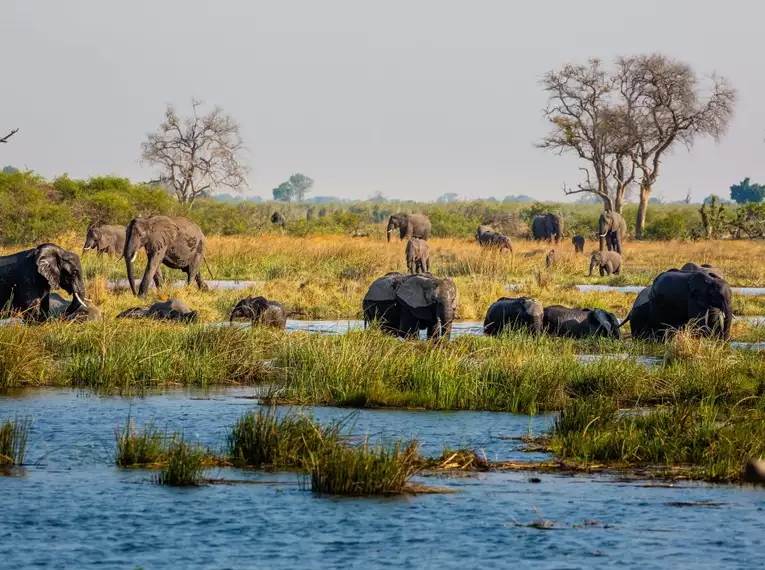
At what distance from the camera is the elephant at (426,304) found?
16.8 m

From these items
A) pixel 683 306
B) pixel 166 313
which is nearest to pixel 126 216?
pixel 166 313

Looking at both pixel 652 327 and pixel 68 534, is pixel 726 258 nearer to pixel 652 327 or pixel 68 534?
pixel 652 327

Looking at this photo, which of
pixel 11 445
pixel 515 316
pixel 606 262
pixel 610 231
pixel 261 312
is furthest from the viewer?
pixel 610 231

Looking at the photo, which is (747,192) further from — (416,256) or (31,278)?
(31,278)

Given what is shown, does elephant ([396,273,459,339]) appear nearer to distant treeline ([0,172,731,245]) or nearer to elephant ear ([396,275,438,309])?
elephant ear ([396,275,438,309])

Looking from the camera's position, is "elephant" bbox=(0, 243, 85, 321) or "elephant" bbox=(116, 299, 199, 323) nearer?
"elephant" bbox=(0, 243, 85, 321)

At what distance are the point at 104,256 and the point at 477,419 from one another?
20.0 m

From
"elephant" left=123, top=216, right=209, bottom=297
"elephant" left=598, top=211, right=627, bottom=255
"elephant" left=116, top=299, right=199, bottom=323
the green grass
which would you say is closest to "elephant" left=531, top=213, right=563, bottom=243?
"elephant" left=598, top=211, right=627, bottom=255

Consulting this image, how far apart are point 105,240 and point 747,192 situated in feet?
302

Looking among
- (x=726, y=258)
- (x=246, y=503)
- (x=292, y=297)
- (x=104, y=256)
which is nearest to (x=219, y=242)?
(x=104, y=256)

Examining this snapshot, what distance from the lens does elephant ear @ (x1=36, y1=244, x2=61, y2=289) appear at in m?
17.5

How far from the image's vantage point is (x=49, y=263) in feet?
58.0

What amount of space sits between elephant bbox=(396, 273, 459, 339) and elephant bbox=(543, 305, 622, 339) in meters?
2.00

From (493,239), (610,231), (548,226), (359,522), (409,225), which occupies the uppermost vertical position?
(548,226)
